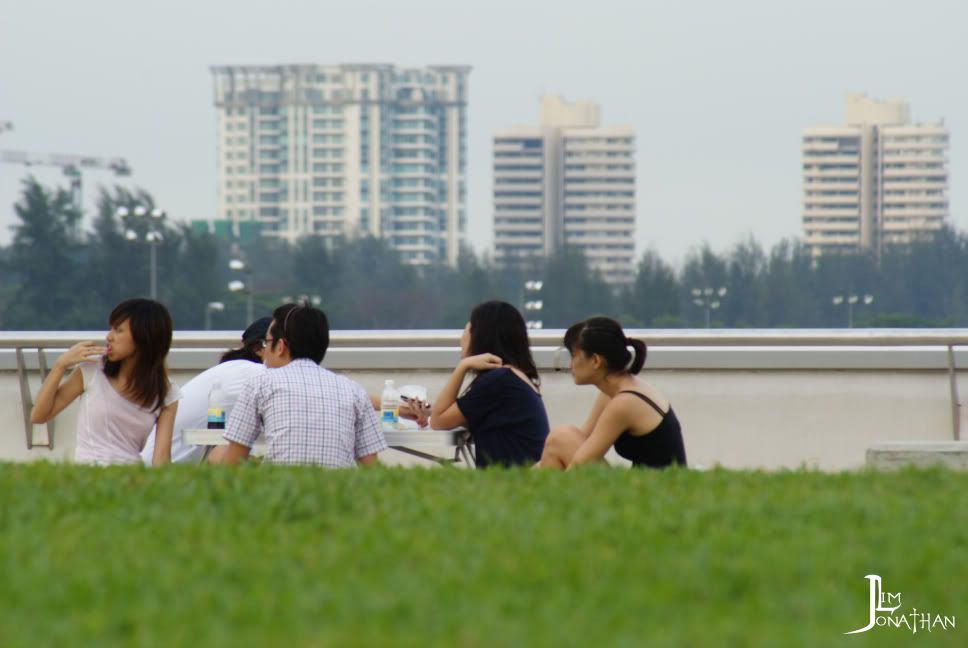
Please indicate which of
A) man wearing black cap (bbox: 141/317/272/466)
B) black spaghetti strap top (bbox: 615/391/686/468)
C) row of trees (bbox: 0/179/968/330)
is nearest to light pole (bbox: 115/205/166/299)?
row of trees (bbox: 0/179/968/330)

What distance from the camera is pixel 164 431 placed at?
6246 millimetres

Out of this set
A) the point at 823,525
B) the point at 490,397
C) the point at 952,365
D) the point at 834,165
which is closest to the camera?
the point at 823,525

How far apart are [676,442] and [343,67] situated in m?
136

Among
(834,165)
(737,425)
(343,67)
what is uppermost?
(343,67)

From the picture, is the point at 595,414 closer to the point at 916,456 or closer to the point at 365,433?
the point at 365,433

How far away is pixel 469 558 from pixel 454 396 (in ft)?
11.5

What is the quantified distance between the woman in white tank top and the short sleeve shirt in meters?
1.31

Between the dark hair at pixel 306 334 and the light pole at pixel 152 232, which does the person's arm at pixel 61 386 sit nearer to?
the dark hair at pixel 306 334

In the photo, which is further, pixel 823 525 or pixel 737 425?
pixel 737 425

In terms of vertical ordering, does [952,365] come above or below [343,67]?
Result: below

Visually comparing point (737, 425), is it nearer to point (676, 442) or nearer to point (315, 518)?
point (676, 442)

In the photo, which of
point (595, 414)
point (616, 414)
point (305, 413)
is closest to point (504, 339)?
point (595, 414)

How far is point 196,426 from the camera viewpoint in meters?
6.89

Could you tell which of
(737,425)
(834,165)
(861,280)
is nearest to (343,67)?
(834,165)
